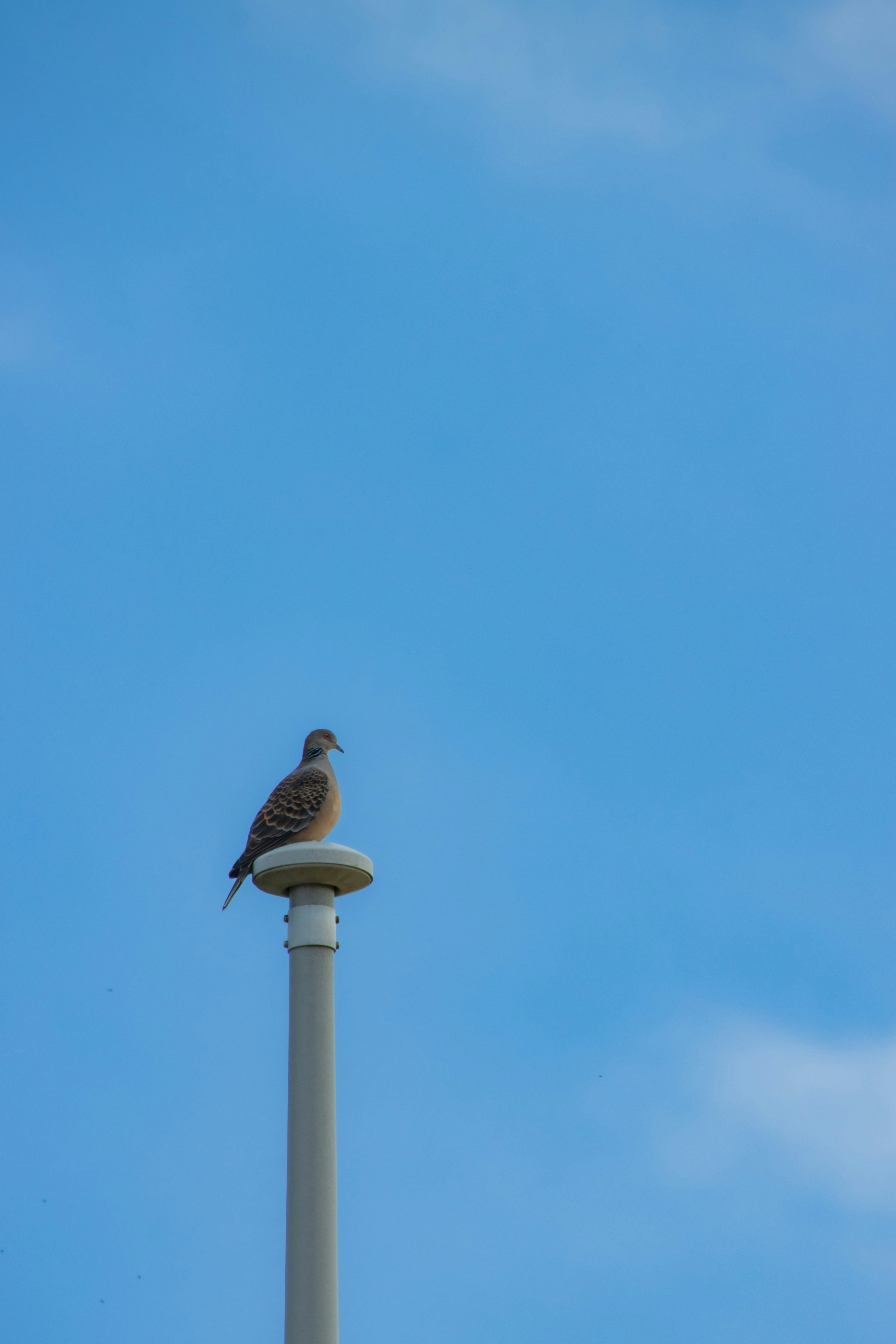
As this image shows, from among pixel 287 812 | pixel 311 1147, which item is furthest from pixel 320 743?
pixel 311 1147

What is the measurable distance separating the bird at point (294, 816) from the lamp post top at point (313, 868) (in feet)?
1.81

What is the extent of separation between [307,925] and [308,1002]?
0.57 meters

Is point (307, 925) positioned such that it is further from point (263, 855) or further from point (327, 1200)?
point (327, 1200)

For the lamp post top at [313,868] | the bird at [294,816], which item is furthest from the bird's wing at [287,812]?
the lamp post top at [313,868]

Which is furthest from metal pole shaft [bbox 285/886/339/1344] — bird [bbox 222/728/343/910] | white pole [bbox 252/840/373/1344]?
bird [bbox 222/728/343/910]

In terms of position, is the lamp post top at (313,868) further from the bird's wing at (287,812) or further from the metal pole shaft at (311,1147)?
the bird's wing at (287,812)

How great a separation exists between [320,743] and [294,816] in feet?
5.67

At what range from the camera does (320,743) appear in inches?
498

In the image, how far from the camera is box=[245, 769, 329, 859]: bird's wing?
35.8 feet

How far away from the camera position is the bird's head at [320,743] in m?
12.5

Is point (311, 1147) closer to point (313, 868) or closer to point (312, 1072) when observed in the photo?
point (312, 1072)

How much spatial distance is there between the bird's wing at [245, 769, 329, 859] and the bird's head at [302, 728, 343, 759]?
962 millimetres

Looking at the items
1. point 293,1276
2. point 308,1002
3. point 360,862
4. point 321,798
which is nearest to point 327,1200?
point 293,1276

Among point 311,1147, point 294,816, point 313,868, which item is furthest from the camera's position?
point 294,816
